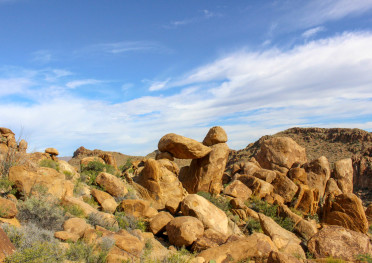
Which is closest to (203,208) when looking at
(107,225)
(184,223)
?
(184,223)

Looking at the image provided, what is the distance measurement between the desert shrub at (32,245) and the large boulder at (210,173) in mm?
11576

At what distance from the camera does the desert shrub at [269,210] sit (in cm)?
1523

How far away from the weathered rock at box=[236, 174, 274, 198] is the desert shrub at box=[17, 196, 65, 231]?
38.9 feet

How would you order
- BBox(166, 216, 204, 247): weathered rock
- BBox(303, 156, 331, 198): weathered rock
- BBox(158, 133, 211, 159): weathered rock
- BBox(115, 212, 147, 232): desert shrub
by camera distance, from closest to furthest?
BBox(166, 216, 204, 247): weathered rock < BBox(115, 212, 147, 232): desert shrub < BBox(158, 133, 211, 159): weathered rock < BBox(303, 156, 331, 198): weathered rock

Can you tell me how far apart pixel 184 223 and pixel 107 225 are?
2.42 metres

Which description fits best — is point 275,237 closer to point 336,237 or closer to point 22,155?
point 336,237

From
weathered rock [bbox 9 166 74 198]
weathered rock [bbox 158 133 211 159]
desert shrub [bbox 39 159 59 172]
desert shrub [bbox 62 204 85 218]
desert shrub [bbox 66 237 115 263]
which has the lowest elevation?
desert shrub [bbox 66 237 115 263]

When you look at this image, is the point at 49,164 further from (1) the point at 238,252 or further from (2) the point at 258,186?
(2) the point at 258,186

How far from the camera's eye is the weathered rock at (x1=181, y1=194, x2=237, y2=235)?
11984mm

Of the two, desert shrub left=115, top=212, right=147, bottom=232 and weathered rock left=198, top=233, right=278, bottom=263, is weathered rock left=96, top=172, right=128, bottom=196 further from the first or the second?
weathered rock left=198, top=233, right=278, bottom=263

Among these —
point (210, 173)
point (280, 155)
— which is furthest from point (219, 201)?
point (280, 155)

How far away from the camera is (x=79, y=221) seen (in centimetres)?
883

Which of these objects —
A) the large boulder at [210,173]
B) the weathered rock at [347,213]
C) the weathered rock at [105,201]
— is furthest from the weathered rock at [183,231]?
the weathered rock at [347,213]

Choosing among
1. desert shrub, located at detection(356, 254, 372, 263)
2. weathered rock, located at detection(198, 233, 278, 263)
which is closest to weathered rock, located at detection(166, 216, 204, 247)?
weathered rock, located at detection(198, 233, 278, 263)
